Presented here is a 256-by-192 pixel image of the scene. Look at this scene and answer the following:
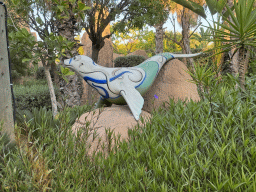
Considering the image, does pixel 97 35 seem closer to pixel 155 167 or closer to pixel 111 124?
Answer: pixel 111 124

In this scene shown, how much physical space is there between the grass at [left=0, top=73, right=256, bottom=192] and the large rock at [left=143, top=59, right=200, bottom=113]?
1137 millimetres

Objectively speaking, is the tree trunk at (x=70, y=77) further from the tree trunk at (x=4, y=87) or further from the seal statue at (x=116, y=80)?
the tree trunk at (x=4, y=87)

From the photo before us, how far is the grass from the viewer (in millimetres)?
1336

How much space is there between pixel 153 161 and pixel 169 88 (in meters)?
2.19

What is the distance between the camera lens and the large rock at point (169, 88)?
363 cm

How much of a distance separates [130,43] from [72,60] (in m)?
24.3

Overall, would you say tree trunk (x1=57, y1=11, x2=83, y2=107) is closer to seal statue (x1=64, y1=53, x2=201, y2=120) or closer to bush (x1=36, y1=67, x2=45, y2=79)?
seal statue (x1=64, y1=53, x2=201, y2=120)

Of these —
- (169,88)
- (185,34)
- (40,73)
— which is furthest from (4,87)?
(40,73)

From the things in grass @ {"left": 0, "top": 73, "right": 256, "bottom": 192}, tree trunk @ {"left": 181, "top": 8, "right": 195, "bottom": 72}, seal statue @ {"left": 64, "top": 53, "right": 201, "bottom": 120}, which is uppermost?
tree trunk @ {"left": 181, "top": 8, "right": 195, "bottom": 72}

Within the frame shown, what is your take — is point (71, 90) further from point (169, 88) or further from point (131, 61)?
point (131, 61)

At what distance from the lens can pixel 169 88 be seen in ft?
12.1

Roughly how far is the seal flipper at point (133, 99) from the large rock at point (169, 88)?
64cm

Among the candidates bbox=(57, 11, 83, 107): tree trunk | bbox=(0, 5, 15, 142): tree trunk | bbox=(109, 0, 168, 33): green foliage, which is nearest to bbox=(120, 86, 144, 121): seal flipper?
bbox=(0, 5, 15, 142): tree trunk

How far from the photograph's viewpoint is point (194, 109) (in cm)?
223
